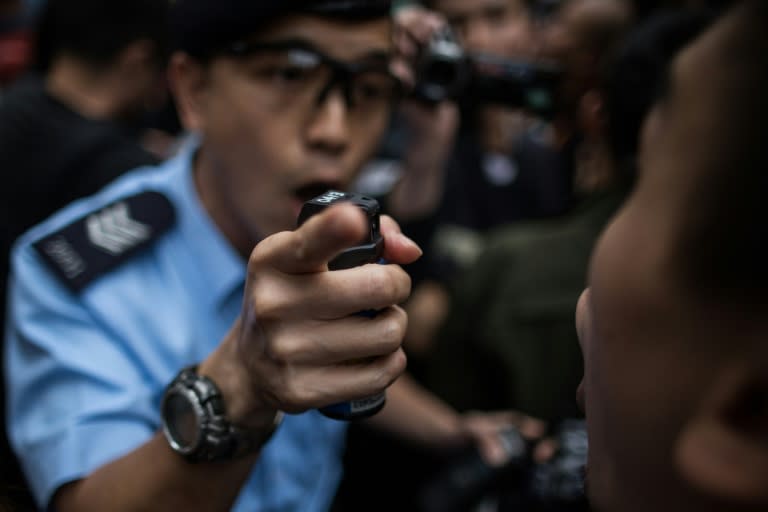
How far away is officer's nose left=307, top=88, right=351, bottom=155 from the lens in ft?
4.02

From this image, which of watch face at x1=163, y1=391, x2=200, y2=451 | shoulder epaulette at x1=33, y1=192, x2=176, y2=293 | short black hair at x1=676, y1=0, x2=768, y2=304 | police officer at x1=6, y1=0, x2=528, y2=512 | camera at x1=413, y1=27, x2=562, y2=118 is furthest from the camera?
camera at x1=413, y1=27, x2=562, y2=118

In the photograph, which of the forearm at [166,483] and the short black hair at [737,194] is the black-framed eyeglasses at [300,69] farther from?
the short black hair at [737,194]

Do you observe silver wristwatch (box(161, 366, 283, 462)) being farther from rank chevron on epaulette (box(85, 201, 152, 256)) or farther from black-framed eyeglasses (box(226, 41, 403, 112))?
black-framed eyeglasses (box(226, 41, 403, 112))

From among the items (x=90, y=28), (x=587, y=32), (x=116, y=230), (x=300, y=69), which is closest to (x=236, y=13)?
(x=300, y=69)

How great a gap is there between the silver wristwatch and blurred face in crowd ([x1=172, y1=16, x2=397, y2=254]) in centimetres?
47

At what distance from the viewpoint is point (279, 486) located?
4.00ft

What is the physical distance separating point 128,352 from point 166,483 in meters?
0.33

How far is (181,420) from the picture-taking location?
834 millimetres

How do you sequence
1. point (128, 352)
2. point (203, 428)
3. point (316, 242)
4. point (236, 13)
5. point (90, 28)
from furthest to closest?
point (90, 28) < point (236, 13) < point (128, 352) < point (203, 428) < point (316, 242)

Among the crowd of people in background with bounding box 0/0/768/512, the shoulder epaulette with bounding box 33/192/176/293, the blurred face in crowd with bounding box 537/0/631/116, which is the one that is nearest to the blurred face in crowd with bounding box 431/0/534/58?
the crowd of people in background with bounding box 0/0/768/512

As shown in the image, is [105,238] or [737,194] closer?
[737,194]

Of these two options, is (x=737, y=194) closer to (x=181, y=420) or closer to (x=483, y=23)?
(x=181, y=420)

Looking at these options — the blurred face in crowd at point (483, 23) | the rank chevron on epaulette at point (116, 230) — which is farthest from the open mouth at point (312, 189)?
the blurred face in crowd at point (483, 23)

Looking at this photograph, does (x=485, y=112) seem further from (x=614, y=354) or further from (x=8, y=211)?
(x=614, y=354)
